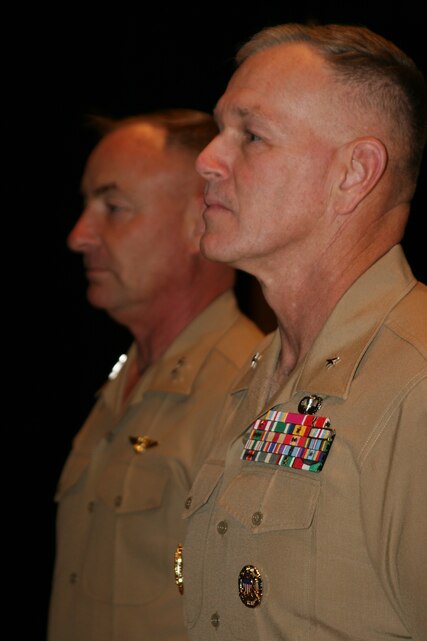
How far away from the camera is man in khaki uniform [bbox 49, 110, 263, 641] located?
7.24 ft

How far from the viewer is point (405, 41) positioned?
3121mm

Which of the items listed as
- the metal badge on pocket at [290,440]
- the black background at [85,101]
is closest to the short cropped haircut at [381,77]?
the metal badge on pocket at [290,440]

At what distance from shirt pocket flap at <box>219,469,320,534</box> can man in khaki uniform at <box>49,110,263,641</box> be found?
1.29ft

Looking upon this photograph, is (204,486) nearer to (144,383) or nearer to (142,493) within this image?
(142,493)

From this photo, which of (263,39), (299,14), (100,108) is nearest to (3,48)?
(100,108)

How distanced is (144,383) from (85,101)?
188cm

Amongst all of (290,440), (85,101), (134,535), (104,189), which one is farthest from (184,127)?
(290,440)

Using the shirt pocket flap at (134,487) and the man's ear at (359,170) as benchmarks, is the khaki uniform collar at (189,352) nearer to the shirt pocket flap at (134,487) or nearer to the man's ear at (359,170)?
the shirt pocket flap at (134,487)

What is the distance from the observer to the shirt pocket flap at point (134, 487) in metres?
2.22

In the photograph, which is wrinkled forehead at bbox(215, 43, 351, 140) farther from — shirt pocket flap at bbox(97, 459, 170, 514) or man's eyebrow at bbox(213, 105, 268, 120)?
shirt pocket flap at bbox(97, 459, 170, 514)

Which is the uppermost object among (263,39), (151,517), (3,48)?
(3,48)

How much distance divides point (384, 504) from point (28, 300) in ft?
10.4

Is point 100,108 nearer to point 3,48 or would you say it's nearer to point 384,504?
point 3,48

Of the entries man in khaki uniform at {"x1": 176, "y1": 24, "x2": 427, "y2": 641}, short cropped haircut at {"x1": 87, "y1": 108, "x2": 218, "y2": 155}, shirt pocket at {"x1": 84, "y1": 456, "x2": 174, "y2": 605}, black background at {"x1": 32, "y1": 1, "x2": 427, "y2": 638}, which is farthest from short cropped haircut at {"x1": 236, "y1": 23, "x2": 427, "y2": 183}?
black background at {"x1": 32, "y1": 1, "x2": 427, "y2": 638}
